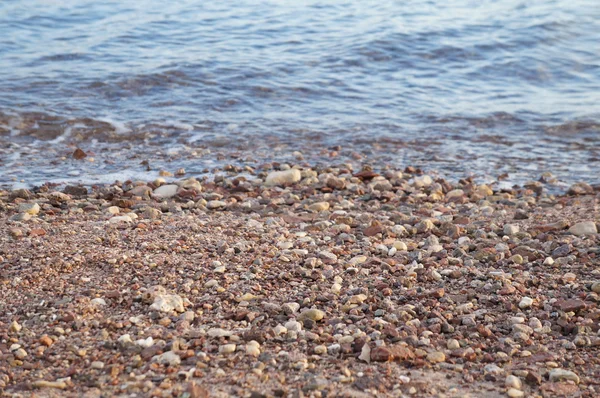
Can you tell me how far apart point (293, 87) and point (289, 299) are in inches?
284

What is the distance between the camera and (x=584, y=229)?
522cm

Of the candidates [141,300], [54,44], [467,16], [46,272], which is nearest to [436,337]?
[141,300]

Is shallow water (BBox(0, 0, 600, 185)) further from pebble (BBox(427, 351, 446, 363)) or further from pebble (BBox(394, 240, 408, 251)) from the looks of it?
pebble (BBox(427, 351, 446, 363))

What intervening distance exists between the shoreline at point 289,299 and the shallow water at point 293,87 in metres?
2.04

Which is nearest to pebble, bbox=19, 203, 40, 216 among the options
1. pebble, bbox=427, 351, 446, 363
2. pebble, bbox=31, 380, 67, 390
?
pebble, bbox=31, 380, 67, 390

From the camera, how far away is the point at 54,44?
12.3 m

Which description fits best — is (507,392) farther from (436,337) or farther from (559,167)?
(559,167)

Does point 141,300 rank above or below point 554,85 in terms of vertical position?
above

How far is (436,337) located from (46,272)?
6.97ft

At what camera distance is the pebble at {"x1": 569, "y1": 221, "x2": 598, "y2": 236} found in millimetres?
5191

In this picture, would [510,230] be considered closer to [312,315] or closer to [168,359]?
[312,315]

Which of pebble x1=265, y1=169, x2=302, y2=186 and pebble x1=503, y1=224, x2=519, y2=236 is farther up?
pebble x1=503, y1=224, x2=519, y2=236

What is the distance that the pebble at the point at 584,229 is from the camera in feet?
17.0

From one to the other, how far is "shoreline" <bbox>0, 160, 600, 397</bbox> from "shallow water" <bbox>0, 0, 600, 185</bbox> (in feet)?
6.70
